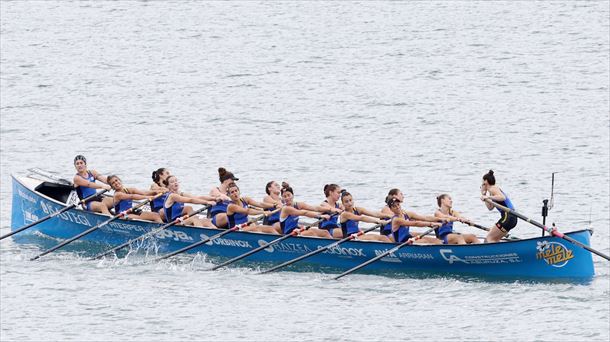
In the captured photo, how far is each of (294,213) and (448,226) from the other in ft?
11.2

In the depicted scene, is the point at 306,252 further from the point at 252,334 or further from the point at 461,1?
the point at 461,1

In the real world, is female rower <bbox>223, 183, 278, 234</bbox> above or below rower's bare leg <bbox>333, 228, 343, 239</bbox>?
above

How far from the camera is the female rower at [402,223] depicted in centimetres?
3073

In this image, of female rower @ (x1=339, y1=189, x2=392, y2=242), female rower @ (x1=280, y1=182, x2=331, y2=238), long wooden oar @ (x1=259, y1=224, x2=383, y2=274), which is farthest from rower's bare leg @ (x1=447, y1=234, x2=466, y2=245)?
female rower @ (x1=280, y1=182, x2=331, y2=238)

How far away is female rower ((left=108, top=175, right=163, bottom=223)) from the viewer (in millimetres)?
33969

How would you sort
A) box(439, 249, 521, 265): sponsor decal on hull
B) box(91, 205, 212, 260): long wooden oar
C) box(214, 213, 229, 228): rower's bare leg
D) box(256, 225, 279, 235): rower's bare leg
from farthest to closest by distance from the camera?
box(214, 213, 229, 228): rower's bare leg < box(91, 205, 212, 260): long wooden oar < box(256, 225, 279, 235): rower's bare leg < box(439, 249, 521, 265): sponsor decal on hull

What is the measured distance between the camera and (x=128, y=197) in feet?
112

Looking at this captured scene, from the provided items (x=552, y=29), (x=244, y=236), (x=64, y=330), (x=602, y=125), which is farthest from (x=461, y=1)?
(x=64, y=330)

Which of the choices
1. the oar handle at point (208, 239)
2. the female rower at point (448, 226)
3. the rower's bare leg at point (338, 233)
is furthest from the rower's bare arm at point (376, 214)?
the oar handle at point (208, 239)

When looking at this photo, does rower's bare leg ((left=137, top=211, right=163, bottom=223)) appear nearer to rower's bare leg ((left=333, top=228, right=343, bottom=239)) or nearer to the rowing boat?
the rowing boat

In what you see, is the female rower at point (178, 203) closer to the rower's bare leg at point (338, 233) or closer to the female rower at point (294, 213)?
the female rower at point (294, 213)

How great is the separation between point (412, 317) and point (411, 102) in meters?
25.0

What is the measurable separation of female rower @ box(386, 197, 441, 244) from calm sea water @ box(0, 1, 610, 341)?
0.96 meters

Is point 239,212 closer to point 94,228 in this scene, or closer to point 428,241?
point 94,228
